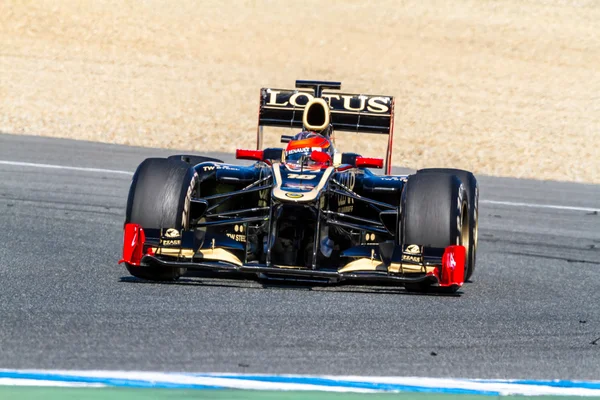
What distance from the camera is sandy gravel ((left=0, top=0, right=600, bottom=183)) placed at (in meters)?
24.3

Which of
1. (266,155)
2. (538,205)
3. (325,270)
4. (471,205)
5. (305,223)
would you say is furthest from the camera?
(538,205)

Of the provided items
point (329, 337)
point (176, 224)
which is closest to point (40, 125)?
point (176, 224)

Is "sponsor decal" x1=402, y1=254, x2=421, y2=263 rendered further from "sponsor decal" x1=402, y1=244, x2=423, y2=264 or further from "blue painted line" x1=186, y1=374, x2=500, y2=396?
"blue painted line" x1=186, y1=374, x2=500, y2=396

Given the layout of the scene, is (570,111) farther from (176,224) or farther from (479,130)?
(176,224)

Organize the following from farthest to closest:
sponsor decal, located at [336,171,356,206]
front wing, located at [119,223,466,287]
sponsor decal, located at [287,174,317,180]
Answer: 1. sponsor decal, located at [336,171,356,206]
2. sponsor decal, located at [287,174,317,180]
3. front wing, located at [119,223,466,287]

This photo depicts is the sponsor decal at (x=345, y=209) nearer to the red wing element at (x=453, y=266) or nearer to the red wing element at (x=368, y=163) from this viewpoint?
the red wing element at (x=368, y=163)

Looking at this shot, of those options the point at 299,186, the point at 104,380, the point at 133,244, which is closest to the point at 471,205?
the point at 299,186

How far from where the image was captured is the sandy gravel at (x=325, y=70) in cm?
2434

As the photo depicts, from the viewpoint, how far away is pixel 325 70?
115 ft

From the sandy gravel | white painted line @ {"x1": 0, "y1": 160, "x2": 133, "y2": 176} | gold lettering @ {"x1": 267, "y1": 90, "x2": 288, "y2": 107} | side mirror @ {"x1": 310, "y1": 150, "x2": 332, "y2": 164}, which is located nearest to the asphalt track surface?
side mirror @ {"x1": 310, "y1": 150, "x2": 332, "y2": 164}

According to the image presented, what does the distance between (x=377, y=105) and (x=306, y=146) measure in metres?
1.51

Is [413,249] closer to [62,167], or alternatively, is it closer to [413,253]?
[413,253]

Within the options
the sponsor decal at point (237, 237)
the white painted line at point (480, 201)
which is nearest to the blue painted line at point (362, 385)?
the sponsor decal at point (237, 237)

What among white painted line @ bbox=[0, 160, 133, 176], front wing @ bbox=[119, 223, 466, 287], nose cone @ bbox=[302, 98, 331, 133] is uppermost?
nose cone @ bbox=[302, 98, 331, 133]
